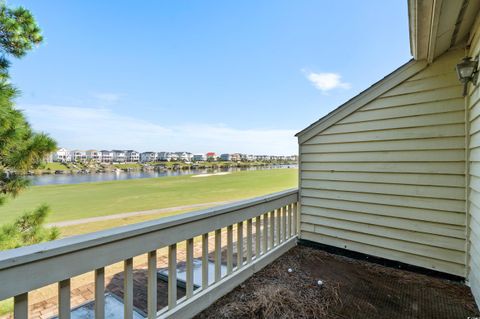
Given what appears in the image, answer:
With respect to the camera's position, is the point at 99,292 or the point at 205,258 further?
the point at 205,258

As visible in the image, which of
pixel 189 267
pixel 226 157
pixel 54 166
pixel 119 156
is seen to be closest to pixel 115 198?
pixel 189 267

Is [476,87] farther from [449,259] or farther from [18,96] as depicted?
[18,96]

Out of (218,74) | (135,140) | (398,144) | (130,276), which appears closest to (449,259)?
(398,144)

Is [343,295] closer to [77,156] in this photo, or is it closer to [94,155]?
[77,156]

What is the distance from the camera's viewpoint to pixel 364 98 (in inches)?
120

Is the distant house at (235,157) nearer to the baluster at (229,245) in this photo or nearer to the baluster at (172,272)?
the baluster at (229,245)

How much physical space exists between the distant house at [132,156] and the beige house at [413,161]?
85.3m

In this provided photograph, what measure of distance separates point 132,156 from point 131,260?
89.6m

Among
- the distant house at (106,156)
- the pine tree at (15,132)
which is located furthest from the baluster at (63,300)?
the distant house at (106,156)

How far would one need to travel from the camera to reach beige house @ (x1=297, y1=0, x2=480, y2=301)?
2186 mm

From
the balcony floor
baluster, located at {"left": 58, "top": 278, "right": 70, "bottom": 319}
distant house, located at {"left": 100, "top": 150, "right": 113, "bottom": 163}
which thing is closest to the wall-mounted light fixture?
the balcony floor

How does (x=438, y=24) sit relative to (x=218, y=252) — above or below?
above

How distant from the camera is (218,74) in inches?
718

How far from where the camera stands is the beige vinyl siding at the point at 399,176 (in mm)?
2477
